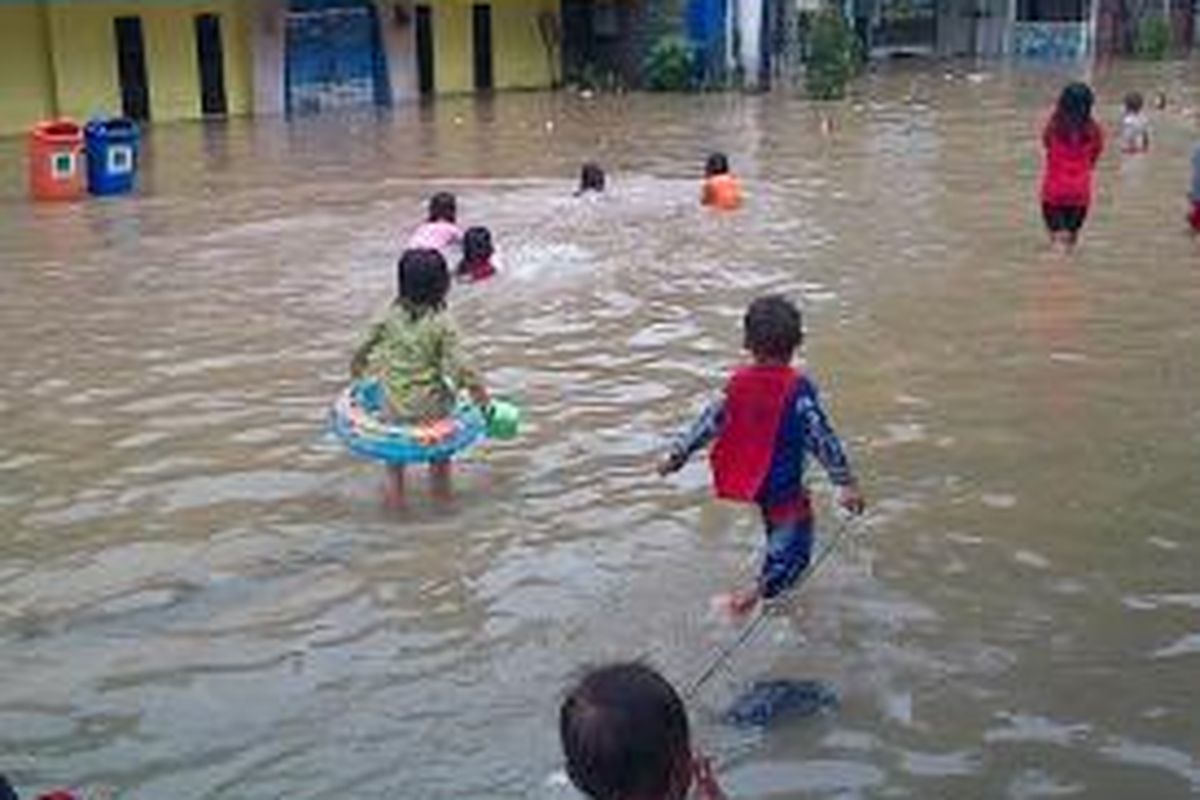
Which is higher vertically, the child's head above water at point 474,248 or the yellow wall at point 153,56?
the yellow wall at point 153,56

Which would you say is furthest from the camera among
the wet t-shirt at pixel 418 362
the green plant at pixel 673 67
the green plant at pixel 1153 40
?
the green plant at pixel 1153 40

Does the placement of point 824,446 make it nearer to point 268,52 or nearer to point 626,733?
point 626,733

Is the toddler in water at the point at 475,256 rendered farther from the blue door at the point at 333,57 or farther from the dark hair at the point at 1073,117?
the blue door at the point at 333,57

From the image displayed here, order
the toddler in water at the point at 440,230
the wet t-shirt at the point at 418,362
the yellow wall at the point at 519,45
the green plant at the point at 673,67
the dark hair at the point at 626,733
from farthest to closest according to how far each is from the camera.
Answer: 1. the yellow wall at the point at 519,45
2. the green plant at the point at 673,67
3. the toddler in water at the point at 440,230
4. the wet t-shirt at the point at 418,362
5. the dark hair at the point at 626,733

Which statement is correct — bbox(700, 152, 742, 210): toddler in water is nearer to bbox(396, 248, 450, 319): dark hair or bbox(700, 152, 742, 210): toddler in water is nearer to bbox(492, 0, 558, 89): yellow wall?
bbox(396, 248, 450, 319): dark hair

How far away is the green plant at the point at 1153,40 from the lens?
43062mm

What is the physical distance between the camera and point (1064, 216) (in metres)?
14.1

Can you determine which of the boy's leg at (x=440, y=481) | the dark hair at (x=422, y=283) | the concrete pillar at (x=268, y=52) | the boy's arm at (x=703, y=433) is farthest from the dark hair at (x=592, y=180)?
the concrete pillar at (x=268, y=52)

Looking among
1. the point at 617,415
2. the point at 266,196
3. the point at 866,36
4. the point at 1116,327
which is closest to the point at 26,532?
the point at 617,415

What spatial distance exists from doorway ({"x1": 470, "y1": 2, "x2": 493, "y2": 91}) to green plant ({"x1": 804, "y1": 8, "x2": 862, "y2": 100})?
7769mm

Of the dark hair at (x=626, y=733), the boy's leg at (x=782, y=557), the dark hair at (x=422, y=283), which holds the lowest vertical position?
the boy's leg at (x=782, y=557)

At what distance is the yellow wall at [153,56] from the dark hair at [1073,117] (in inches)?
848

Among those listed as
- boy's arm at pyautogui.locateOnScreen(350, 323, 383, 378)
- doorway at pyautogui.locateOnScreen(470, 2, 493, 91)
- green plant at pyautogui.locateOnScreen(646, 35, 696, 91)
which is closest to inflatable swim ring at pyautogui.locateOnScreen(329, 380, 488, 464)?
boy's arm at pyautogui.locateOnScreen(350, 323, 383, 378)

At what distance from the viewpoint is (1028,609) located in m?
6.97
